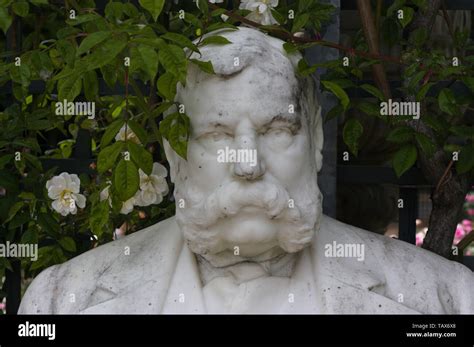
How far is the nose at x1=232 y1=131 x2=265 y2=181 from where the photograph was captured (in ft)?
8.89

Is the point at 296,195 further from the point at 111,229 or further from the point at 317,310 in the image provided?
the point at 111,229

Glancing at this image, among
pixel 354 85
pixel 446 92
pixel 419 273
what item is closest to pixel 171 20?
pixel 354 85

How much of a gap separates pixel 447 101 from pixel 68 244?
1.25m

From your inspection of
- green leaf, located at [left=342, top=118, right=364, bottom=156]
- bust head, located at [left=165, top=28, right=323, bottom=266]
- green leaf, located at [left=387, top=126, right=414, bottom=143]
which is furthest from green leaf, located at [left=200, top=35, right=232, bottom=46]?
green leaf, located at [left=387, top=126, right=414, bottom=143]

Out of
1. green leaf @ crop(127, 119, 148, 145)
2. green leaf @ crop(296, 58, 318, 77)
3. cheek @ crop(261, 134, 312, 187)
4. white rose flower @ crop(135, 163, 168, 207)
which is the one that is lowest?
white rose flower @ crop(135, 163, 168, 207)

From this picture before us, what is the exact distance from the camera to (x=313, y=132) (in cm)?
303

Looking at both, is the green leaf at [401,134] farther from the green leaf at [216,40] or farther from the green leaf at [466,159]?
the green leaf at [216,40]

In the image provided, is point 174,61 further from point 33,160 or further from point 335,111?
point 33,160

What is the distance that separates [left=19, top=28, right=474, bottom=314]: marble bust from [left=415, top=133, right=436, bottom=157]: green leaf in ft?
1.04

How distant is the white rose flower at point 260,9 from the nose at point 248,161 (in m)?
0.62

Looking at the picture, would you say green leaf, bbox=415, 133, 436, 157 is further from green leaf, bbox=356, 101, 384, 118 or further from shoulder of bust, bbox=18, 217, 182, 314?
shoulder of bust, bbox=18, 217, 182, 314

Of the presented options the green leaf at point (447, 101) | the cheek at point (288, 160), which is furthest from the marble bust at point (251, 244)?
the green leaf at point (447, 101)

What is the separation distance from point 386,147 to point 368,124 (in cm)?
16

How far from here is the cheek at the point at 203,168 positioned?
2.79 meters
